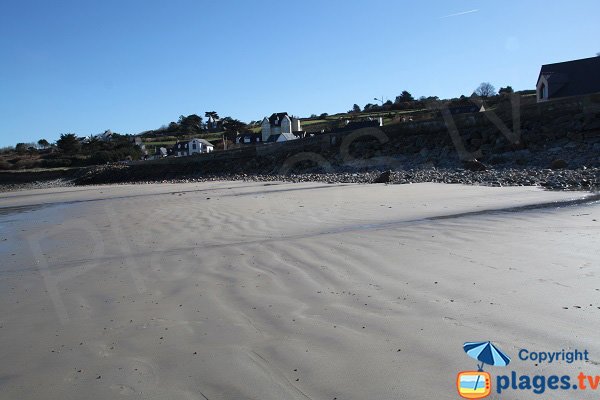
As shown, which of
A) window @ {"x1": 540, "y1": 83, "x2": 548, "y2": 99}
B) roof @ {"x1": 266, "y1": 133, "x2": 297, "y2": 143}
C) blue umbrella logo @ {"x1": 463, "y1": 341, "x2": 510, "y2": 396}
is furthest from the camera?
roof @ {"x1": 266, "y1": 133, "x2": 297, "y2": 143}

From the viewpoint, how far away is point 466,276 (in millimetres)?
3926

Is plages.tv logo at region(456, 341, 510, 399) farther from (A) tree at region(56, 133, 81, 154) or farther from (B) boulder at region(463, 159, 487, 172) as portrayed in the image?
(A) tree at region(56, 133, 81, 154)

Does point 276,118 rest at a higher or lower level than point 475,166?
higher

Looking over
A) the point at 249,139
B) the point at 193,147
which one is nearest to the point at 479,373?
the point at 193,147

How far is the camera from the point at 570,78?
2800 cm

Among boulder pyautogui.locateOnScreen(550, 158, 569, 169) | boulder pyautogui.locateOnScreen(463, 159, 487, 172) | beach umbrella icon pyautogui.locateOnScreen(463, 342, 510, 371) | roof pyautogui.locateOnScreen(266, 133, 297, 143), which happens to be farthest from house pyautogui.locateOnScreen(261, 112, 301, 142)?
beach umbrella icon pyautogui.locateOnScreen(463, 342, 510, 371)

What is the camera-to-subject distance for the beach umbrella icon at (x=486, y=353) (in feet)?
7.88

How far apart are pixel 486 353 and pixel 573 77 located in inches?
1228

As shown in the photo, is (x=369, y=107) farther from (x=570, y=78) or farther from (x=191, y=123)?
(x=570, y=78)

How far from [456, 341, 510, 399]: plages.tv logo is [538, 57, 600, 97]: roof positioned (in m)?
29.6

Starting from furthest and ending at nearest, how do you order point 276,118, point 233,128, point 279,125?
point 233,128 < point 276,118 < point 279,125

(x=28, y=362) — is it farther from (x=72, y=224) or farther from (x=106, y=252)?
(x=72, y=224)

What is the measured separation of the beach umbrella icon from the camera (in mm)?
2400

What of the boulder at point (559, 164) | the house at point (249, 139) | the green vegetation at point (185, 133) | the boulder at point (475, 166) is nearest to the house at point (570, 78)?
the green vegetation at point (185, 133)
